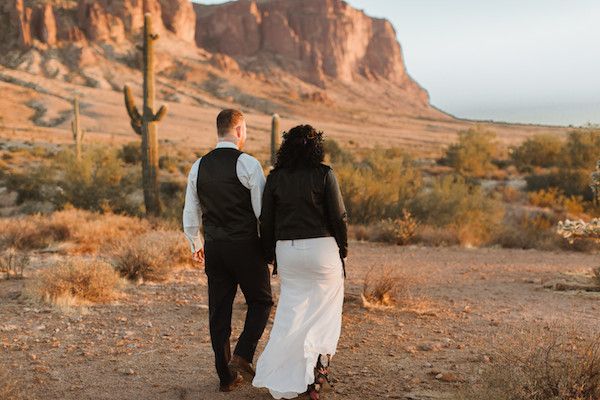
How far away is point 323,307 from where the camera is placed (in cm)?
449

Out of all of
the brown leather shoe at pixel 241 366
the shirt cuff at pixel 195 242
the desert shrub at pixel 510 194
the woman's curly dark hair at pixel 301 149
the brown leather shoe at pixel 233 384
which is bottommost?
the brown leather shoe at pixel 233 384

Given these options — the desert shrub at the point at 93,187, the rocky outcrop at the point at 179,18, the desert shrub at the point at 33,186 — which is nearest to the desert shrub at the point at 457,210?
the desert shrub at the point at 93,187

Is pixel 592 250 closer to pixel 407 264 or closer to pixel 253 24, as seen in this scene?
pixel 407 264

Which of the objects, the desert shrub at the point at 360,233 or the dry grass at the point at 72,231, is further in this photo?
the desert shrub at the point at 360,233

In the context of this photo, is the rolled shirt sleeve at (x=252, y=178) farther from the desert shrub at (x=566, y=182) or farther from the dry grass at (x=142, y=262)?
the desert shrub at (x=566, y=182)

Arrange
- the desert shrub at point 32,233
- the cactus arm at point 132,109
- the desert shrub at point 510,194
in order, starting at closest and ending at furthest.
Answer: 1. the desert shrub at point 32,233
2. the cactus arm at point 132,109
3. the desert shrub at point 510,194

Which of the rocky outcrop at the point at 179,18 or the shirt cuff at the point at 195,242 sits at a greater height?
the rocky outcrop at the point at 179,18

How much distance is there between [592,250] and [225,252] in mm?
11236

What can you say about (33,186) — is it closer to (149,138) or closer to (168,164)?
(149,138)

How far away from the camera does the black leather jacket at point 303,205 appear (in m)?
4.36

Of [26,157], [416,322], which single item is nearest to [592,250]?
[416,322]

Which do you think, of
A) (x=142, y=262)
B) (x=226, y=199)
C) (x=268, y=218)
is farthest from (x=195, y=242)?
(x=142, y=262)

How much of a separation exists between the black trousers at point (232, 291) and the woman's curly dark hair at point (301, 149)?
634mm

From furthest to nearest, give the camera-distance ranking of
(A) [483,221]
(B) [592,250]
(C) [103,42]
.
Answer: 1. (C) [103,42]
2. (A) [483,221]
3. (B) [592,250]
